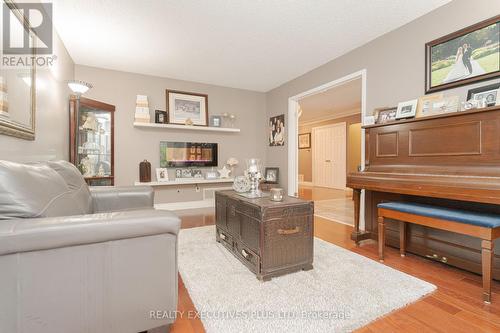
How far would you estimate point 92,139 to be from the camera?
11.4 ft

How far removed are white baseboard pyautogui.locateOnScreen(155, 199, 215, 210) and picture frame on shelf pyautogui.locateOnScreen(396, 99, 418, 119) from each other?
3.50 m

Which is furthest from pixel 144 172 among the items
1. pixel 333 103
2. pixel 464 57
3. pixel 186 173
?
pixel 333 103

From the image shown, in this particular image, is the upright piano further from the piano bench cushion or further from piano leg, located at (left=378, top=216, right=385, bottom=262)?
piano leg, located at (left=378, top=216, right=385, bottom=262)

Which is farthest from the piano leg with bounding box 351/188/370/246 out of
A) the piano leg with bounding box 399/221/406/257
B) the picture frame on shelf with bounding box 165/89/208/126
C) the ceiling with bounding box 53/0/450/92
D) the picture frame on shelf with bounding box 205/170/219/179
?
the picture frame on shelf with bounding box 165/89/208/126

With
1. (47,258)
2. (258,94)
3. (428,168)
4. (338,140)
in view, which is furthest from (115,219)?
(338,140)

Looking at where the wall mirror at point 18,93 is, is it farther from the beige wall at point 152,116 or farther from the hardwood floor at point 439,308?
the beige wall at point 152,116

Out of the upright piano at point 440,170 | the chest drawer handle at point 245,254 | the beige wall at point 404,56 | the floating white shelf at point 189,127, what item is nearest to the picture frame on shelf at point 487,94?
the beige wall at point 404,56

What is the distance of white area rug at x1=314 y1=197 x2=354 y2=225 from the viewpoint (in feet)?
12.0

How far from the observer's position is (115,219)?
1.02 metres

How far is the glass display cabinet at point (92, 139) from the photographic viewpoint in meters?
3.08

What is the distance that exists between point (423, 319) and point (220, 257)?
156 centimetres

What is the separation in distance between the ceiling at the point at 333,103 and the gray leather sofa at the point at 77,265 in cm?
431

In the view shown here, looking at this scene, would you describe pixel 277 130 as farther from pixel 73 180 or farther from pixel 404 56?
pixel 73 180

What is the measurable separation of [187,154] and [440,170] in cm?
380
